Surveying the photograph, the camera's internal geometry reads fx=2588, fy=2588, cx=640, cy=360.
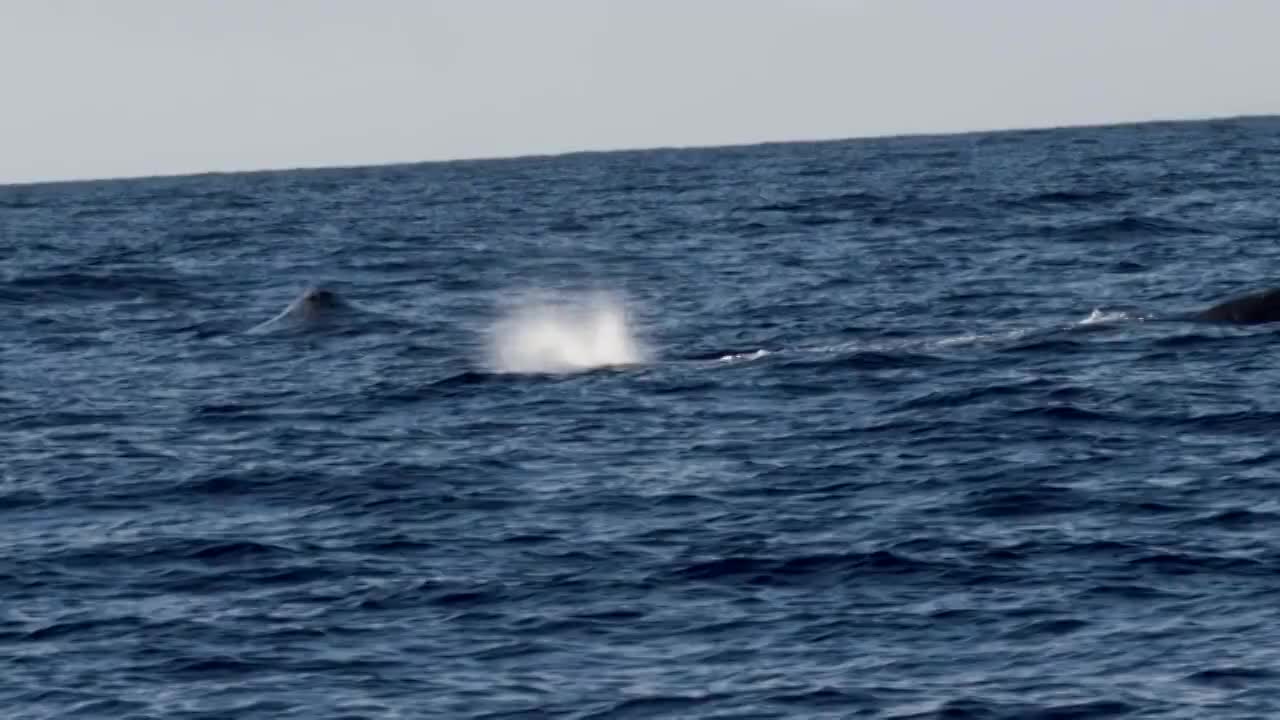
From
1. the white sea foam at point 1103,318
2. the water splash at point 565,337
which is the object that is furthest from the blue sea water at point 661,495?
the white sea foam at point 1103,318

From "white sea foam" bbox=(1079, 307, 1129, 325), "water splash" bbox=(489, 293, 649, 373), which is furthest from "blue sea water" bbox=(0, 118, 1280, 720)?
"white sea foam" bbox=(1079, 307, 1129, 325)

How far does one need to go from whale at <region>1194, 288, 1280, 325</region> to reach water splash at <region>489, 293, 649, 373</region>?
31.6 ft

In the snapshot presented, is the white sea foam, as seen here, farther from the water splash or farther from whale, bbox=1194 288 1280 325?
the water splash

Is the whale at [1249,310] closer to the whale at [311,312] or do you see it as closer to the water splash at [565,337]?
the water splash at [565,337]

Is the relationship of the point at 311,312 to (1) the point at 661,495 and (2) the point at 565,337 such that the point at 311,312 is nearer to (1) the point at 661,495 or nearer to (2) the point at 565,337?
(2) the point at 565,337

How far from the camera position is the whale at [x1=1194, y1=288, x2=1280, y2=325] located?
4269 centimetres

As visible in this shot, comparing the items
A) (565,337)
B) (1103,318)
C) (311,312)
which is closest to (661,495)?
A: (1103,318)

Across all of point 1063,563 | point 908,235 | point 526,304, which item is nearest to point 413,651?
point 1063,563

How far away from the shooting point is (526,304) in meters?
57.6

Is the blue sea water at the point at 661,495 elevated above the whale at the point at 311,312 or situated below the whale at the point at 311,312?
below

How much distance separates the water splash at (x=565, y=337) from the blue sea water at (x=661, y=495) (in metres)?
0.18

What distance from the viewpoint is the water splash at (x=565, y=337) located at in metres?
44.0

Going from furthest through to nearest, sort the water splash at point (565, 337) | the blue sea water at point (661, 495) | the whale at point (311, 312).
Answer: the whale at point (311, 312)
the water splash at point (565, 337)
the blue sea water at point (661, 495)

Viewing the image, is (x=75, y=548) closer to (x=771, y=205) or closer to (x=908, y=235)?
(x=908, y=235)
